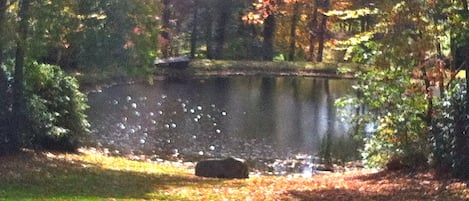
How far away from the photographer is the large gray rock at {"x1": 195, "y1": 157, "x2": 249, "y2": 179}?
1558 cm

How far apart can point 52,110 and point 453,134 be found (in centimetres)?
908

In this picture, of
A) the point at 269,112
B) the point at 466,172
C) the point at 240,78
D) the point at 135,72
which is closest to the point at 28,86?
the point at 135,72

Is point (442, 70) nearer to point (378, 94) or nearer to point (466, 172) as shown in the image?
point (378, 94)

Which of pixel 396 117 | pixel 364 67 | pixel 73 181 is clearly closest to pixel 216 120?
pixel 364 67

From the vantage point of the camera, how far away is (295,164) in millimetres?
20172

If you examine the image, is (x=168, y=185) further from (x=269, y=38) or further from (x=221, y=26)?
(x=269, y=38)

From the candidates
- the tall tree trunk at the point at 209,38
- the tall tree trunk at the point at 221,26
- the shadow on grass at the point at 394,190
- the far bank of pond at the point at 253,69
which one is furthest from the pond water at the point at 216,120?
the tall tree trunk at the point at 209,38

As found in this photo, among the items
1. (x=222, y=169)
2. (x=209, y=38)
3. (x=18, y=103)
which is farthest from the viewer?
(x=209, y=38)

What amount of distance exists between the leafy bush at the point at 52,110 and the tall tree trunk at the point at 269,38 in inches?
1481

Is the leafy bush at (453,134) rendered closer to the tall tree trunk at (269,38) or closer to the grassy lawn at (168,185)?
the grassy lawn at (168,185)

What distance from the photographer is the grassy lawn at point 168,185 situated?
35.6 ft

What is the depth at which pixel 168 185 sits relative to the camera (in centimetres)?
1275

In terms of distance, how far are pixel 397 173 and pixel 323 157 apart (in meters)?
7.43

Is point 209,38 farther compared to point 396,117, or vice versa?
point 209,38
